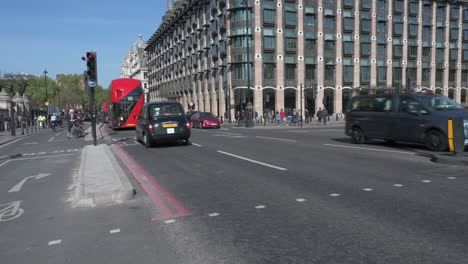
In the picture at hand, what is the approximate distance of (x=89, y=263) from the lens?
11.7ft

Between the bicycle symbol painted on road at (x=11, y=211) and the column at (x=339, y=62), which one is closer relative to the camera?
the bicycle symbol painted on road at (x=11, y=211)

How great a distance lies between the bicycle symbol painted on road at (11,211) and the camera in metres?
5.39

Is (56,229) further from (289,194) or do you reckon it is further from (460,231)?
(460,231)

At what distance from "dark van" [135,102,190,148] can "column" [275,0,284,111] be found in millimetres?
35558

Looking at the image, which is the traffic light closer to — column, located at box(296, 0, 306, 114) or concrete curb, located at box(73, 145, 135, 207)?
concrete curb, located at box(73, 145, 135, 207)

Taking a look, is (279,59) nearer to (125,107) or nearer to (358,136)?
(125,107)

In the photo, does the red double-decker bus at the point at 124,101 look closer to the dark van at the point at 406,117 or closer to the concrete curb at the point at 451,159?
the dark van at the point at 406,117

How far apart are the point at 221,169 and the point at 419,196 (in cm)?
447

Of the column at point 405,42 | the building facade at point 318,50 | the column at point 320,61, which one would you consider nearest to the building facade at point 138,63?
the building facade at point 318,50

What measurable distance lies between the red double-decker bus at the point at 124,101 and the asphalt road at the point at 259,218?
734 inches

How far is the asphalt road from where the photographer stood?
3.66m

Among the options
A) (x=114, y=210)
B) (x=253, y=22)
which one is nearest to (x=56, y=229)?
(x=114, y=210)

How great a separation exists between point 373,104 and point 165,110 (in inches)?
311

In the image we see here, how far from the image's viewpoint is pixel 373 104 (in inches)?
505
